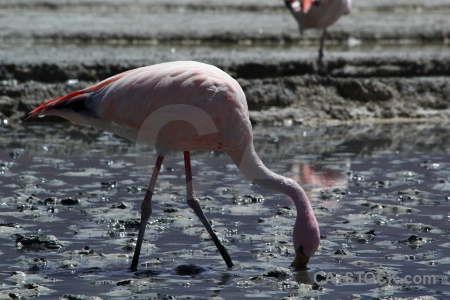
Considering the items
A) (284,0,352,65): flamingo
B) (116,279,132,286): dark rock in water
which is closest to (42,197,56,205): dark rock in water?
(116,279,132,286): dark rock in water

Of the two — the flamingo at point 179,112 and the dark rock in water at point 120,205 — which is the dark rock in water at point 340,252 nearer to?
the flamingo at point 179,112

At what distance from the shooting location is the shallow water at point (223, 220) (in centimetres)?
473

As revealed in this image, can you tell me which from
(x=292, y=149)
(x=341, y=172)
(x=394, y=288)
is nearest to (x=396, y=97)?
(x=292, y=149)

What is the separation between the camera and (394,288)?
4629mm

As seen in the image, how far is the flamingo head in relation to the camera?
4.82m

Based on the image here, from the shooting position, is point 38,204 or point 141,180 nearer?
point 38,204

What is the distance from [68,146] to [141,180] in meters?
1.34

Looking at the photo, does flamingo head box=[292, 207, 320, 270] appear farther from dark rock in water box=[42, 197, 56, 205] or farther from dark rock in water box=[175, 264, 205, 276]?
dark rock in water box=[42, 197, 56, 205]

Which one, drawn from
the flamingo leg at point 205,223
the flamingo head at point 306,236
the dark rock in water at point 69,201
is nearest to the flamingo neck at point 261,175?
the flamingo head at point 306,236

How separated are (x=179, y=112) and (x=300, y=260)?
36.9 inches

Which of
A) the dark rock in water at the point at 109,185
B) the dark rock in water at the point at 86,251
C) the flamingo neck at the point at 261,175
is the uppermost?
the flamingo neck at the point at 261,175

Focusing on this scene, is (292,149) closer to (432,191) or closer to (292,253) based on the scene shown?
(432,191)

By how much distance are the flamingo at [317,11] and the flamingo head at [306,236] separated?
21.0ft

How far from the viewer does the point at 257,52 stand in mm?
11008
